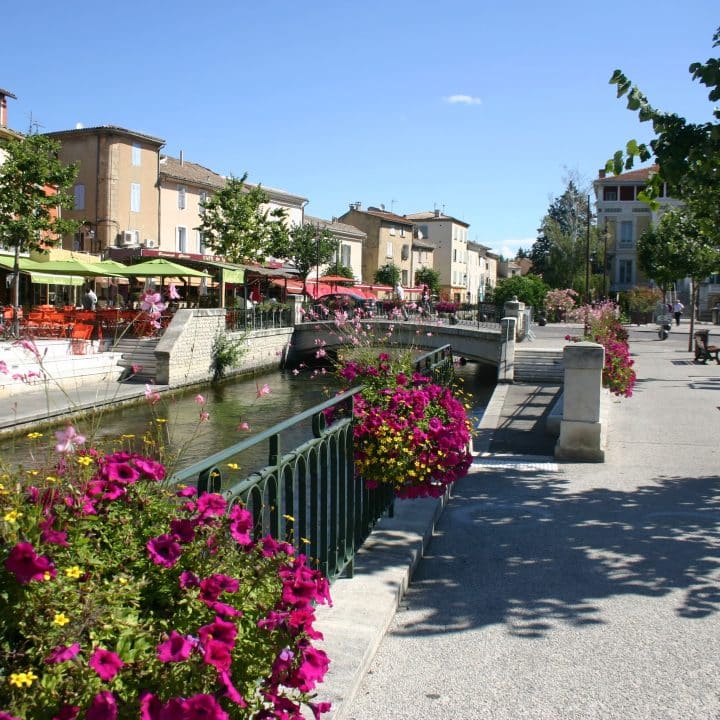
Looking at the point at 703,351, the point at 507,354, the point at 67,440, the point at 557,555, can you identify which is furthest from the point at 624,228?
the point at 67,440

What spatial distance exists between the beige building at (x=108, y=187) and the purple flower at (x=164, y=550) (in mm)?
40213

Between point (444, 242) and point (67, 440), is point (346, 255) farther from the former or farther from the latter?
point (67, 440)

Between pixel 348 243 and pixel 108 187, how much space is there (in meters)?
28.8

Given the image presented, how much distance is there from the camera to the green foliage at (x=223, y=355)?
3136 centimetres

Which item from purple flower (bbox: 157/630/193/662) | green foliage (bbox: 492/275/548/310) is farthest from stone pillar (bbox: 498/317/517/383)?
purple flower (bbox: 157/630/193/662)

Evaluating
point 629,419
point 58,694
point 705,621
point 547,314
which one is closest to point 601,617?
point 705,621

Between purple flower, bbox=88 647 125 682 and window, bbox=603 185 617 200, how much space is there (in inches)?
2945

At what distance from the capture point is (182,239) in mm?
46500

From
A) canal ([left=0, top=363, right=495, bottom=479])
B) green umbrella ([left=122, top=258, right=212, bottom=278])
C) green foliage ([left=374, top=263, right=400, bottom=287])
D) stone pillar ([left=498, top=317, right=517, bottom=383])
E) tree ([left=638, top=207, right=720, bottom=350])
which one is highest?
green foliage ([left=374, top=263, right=400, bottom=287])

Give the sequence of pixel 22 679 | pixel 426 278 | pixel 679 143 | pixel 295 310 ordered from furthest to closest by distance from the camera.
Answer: pixel 426 278 < pixel 295 310 < pixel 679 143 < pixel 22 679

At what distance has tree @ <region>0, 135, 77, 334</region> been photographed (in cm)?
2595

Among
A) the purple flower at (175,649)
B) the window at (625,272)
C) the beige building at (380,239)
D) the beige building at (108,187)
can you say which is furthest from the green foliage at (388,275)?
the purple flower at (175,649)

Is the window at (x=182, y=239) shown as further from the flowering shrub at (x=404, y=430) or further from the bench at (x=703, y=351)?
the flowering shrub at (x=404, y=430)

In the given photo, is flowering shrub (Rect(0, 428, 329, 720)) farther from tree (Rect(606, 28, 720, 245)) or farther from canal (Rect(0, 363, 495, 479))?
canal (Rect(0, 363, 495, 479))
